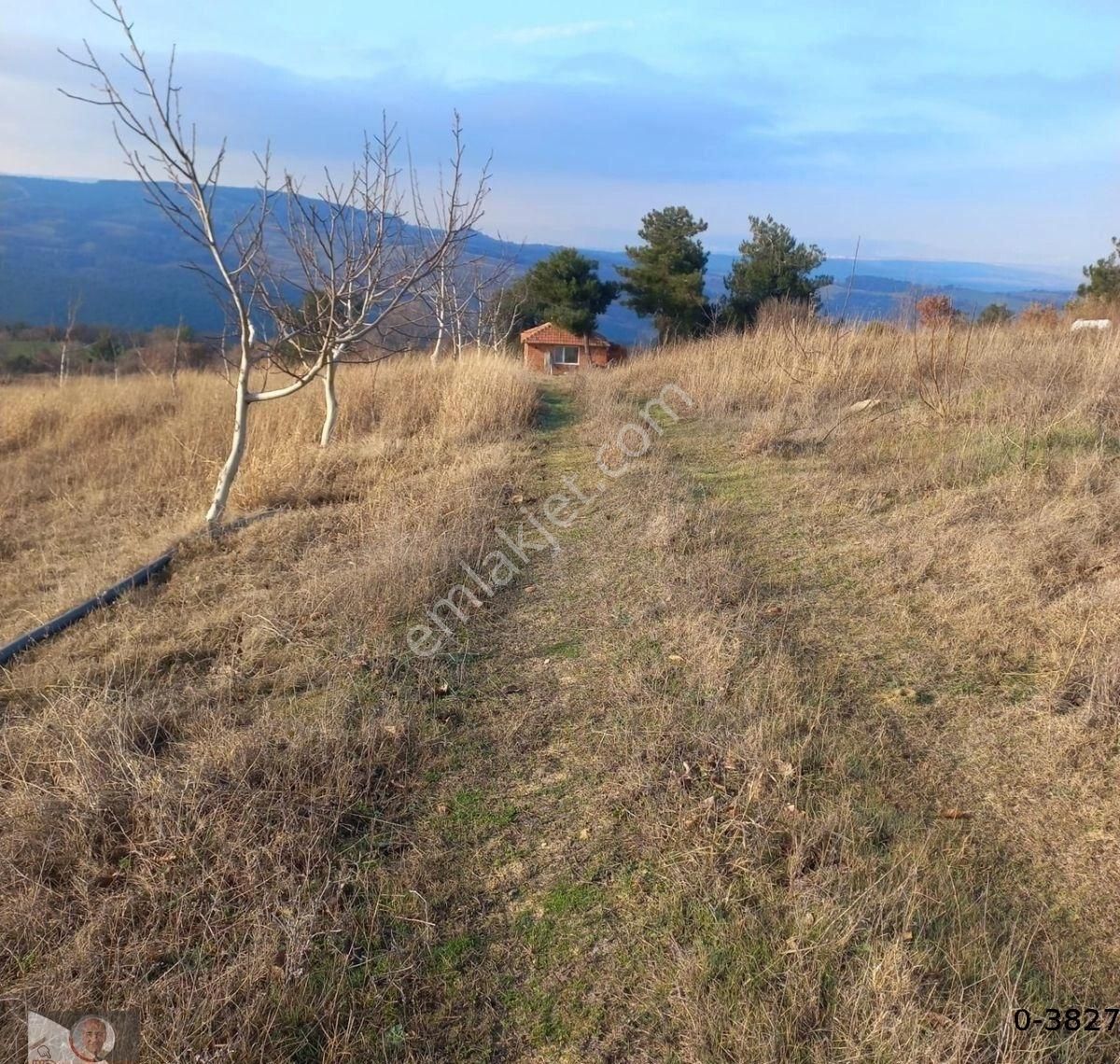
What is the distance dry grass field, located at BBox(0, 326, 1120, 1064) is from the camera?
5.23ft

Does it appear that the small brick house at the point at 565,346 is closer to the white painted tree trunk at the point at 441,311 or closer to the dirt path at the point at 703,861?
the white painted tree trunk at the point at 441,311

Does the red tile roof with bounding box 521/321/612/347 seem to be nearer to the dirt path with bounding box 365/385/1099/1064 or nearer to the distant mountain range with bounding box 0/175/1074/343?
the distant mountain range with bounding box 0/175/1074/343

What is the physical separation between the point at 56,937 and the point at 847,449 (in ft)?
17.4

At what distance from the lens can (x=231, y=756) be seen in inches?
90.7

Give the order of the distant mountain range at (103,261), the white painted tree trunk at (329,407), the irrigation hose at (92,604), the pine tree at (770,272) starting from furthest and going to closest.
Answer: the distant mountain range at (103,261) → the pine tree at (770,272) → the white painted tree trunk at (329,407) → the irrigation hose at (92,604)

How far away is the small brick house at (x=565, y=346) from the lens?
23812 millimetres

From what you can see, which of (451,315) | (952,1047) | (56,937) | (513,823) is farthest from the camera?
(451,315)

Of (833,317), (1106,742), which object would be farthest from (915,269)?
(1106,742)

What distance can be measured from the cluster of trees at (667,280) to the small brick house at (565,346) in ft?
1.29

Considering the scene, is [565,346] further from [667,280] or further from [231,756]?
[231,756]

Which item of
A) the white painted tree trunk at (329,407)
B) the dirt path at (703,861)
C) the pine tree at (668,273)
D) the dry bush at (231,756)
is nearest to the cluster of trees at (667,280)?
the pine tree at (668,273)

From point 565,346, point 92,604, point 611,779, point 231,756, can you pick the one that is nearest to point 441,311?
point 92,604

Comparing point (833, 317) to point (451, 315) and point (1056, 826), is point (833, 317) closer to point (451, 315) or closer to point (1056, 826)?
point (451, 315)

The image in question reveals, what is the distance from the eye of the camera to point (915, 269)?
26.2ft
